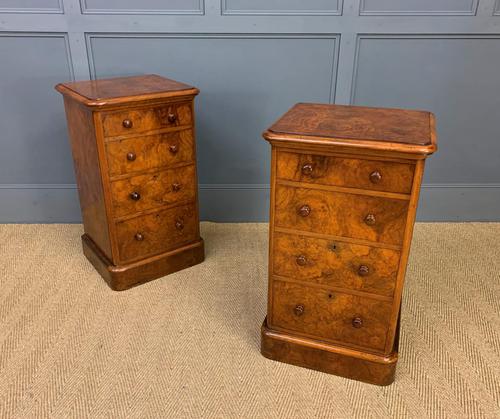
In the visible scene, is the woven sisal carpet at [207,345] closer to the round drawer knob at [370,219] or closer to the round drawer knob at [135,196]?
the round drawer knob at [135,196]

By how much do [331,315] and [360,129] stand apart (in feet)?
2.28

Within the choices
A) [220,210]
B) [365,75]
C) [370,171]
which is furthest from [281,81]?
[370,171]

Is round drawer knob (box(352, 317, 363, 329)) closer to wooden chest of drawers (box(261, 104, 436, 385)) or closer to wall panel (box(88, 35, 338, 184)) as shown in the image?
wooden chest of drawers (box(261, 104, 436, 385))

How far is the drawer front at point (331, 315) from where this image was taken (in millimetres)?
1631

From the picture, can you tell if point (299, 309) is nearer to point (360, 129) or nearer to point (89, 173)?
point (360, 129)

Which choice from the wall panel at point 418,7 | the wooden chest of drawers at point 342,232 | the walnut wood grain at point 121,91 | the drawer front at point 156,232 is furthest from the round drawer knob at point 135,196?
the wall panel at point 418,7

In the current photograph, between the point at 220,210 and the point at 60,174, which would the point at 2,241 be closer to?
the point at 60,174

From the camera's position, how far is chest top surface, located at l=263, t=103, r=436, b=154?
4.52ft

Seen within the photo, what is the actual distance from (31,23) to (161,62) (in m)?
0.71

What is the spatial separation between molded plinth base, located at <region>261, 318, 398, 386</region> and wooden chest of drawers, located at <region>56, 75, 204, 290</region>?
0.79 meters

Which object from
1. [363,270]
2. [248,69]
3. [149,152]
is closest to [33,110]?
[149,152]

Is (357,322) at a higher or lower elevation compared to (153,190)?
lower

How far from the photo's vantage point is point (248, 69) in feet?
8.49

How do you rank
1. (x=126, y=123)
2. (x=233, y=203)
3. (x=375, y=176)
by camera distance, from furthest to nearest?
(x=233, y=203)
(x=126, y=123)
(x=375, y=176)
